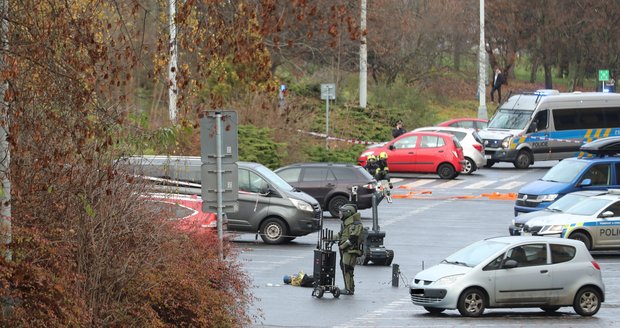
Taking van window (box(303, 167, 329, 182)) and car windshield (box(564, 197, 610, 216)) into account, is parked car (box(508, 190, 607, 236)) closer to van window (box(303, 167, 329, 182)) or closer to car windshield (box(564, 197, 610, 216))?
car windshield (box(564, 197, 610, 216))

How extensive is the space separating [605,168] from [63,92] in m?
23.8

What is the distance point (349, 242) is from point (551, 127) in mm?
26316

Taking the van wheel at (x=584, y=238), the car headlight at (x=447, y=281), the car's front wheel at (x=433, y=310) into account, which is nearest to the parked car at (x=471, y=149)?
the van wheel at (x=584, y=238)

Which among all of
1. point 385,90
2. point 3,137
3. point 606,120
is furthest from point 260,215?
point 385,90

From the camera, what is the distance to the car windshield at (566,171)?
33.8 meters

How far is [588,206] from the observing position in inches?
1153

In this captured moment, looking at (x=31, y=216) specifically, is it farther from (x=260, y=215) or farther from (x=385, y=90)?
(x=385, y=90)

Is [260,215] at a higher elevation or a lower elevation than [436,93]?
lower

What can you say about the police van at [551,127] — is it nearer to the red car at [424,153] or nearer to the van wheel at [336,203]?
the red car at [424,153]

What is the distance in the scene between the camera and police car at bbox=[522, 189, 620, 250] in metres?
28.5

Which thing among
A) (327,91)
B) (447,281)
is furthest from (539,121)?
(447,281)

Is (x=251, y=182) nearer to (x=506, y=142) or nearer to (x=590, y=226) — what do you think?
(x=590, y=226)

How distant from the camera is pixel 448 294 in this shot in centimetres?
2156

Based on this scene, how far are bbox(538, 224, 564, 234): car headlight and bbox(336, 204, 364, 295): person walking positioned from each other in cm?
668
